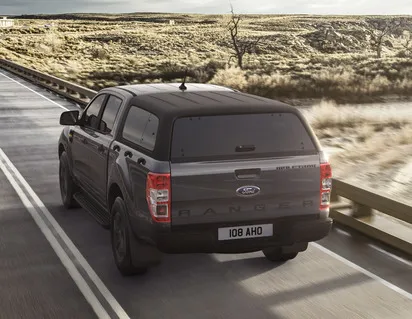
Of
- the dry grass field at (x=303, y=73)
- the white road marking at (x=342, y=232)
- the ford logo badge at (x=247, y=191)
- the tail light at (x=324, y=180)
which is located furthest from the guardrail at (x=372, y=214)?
the dry grass field at (x=303, y=73)


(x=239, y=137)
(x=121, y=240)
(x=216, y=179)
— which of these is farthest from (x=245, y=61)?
(x=216, y=179)

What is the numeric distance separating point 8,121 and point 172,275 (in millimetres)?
15732

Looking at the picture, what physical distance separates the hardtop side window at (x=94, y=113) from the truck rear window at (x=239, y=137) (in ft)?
7.61

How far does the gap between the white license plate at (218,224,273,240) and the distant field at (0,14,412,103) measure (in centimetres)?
2680

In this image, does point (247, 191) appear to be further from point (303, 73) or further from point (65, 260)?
point (303, 73)

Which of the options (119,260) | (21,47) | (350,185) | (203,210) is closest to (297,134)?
(203,210)

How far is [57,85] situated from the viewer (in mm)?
32938

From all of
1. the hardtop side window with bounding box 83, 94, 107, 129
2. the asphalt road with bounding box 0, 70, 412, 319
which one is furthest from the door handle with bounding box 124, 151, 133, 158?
the hardtop side window with bounding box 83, 94, 107, 129

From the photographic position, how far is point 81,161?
8836 mm

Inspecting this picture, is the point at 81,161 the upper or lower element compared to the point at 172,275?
upper

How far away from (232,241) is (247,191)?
0.48m

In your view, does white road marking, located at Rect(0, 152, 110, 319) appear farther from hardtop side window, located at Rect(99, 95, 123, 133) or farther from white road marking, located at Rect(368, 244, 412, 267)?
white road marking, located at Rect(368, 244, 412, 267)

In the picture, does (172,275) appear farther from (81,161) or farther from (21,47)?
(21,47)

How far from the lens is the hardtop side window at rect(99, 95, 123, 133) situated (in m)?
7.62
